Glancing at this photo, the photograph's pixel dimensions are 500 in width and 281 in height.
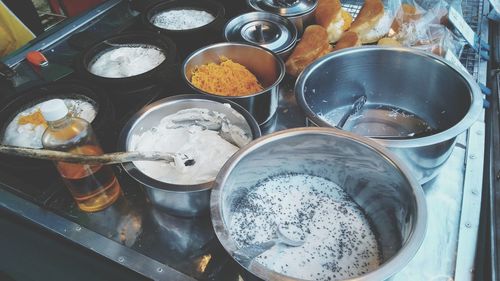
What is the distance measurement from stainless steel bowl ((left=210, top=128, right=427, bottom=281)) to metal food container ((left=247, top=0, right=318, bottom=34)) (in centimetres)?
89

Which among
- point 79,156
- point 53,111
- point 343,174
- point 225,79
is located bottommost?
point 343,174

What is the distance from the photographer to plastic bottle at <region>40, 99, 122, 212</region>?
105cm

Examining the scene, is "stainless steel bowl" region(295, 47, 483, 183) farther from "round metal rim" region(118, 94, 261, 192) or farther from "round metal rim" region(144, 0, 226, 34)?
→ "round metal rim" region(144, 0, 226, 34)

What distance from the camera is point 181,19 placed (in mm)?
1869

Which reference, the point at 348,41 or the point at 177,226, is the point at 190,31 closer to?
the point at 348,41

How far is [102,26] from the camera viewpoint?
181 centimetres

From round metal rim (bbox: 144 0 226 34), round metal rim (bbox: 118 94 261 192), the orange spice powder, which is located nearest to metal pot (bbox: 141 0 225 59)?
round metal rim (bbox: 144 0 226 34)

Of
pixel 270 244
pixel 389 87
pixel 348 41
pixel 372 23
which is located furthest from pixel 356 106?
pixel 270 244

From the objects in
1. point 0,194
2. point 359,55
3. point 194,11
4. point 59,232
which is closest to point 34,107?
point 0,194

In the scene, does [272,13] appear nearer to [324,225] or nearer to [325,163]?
[325,163]

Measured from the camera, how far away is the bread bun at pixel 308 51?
152 cm

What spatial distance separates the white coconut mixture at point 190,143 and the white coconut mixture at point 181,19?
28.4 inches

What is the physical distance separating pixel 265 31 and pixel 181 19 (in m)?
0.46

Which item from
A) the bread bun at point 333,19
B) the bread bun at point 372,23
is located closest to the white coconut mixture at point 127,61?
the bread bun at point 333,19
